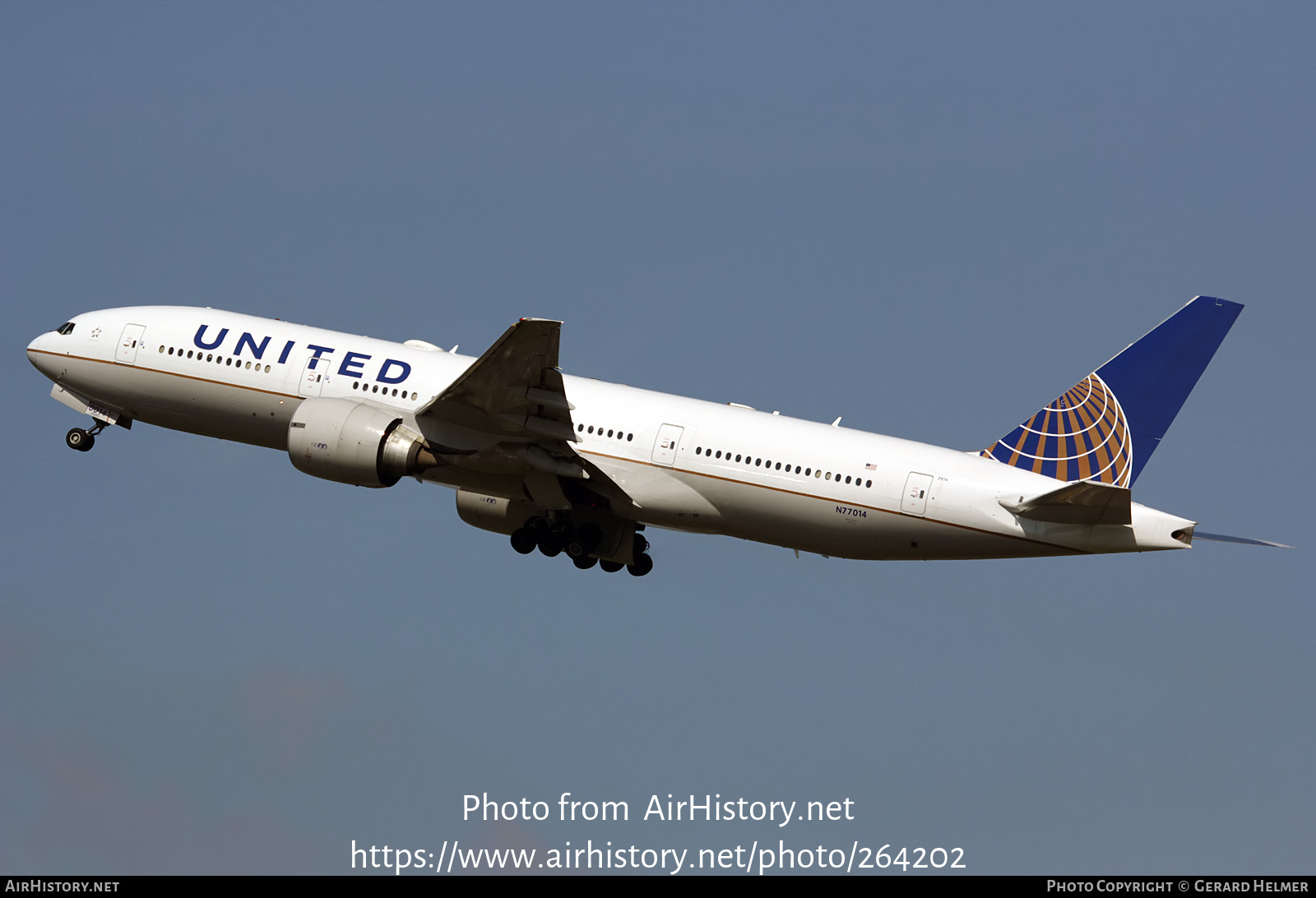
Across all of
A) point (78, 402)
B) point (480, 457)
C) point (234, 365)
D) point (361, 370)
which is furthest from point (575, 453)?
point (78, 402)

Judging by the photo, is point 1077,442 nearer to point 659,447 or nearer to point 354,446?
point 659,447

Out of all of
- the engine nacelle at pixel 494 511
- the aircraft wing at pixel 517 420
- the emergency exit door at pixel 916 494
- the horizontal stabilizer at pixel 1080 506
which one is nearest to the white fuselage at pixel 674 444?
the emergency exit door at pixel 916 494

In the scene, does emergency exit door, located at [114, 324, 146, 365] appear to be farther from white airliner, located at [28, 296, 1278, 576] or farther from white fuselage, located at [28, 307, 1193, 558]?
white airliner, located at [28, 296, 1278, 576]

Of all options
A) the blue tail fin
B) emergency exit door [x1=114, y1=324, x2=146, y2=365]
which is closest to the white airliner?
the blue tail fin

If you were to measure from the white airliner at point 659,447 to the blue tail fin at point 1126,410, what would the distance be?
0.04 meters

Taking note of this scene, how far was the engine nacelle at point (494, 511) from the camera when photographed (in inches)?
1689

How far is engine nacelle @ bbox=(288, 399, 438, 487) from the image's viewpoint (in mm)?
38312

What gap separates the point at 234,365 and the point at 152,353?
280 cm

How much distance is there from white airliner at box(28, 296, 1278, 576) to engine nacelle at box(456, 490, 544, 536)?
0.90ft

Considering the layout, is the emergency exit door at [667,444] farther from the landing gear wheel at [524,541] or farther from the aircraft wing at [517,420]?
the landing gear wheel at [524,541]

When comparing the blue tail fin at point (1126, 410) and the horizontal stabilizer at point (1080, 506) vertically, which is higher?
the blue tail fin at point (1126, 410)

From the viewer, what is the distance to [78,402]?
45.0 metres

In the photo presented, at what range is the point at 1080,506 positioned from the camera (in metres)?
35.9

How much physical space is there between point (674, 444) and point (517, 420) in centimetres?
403
